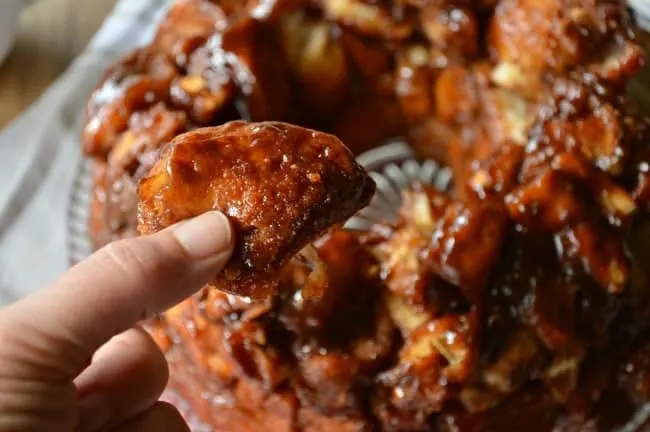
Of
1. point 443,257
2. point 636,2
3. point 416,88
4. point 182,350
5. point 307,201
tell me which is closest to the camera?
point 307,201

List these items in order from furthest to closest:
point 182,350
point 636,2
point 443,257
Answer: point 636,2 < point 182,350 < point 443,257

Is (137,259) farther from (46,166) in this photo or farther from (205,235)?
(46,166)

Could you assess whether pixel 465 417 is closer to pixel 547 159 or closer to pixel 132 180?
pixel 547 159

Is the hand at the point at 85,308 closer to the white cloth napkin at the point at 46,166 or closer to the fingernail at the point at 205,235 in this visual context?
the fingernail at the point at 205,235

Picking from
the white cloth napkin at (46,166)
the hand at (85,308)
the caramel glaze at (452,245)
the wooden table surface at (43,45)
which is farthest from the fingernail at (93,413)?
the wooden table surface at (43,45)

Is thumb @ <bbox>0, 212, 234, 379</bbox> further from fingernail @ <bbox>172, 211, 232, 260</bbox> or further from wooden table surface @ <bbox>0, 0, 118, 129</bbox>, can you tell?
wooden table surface @ <bbox>0, 0, 118, 129</bbox>

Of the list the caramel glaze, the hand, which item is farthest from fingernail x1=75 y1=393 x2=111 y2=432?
the caramel glaze

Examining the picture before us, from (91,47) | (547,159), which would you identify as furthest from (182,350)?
(91,47)
